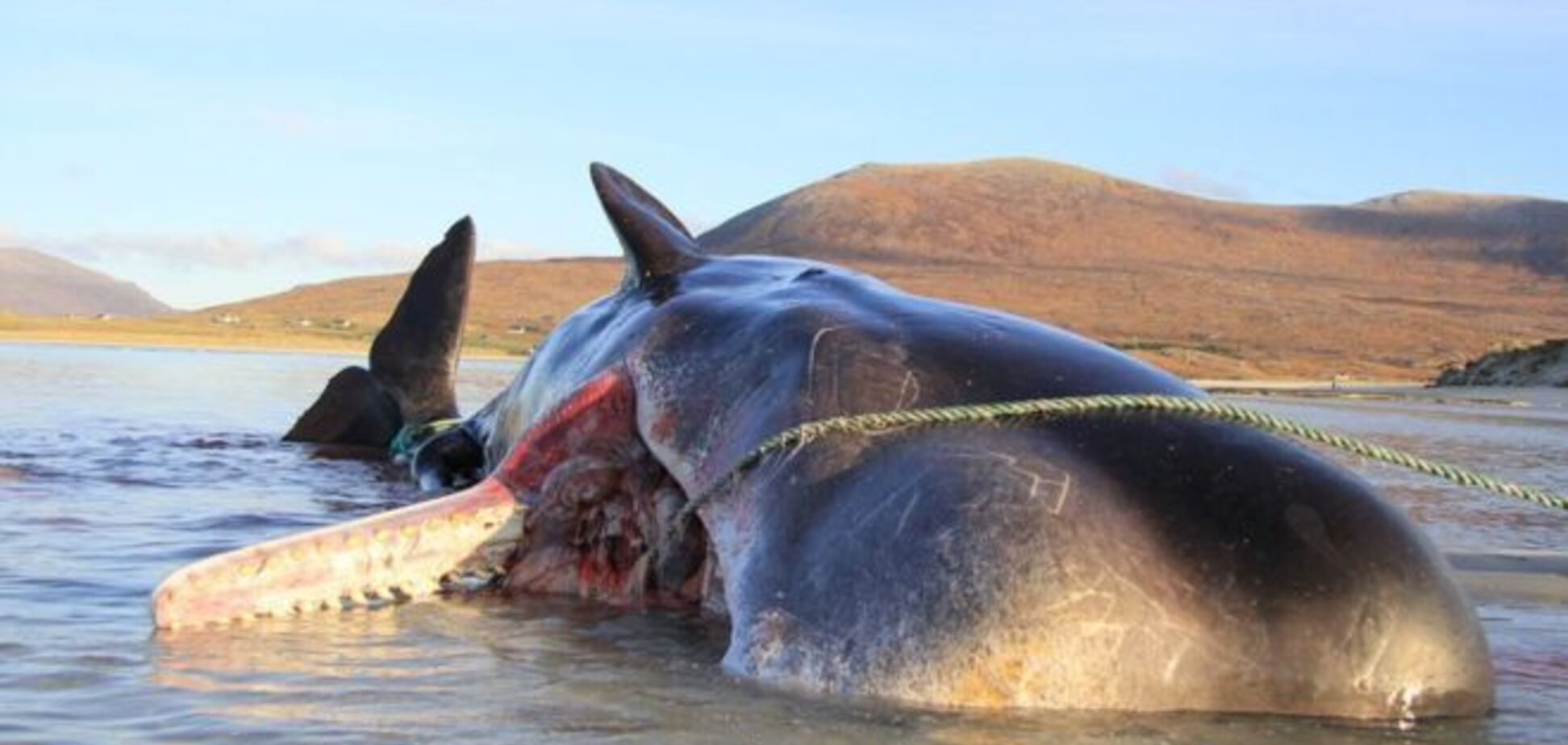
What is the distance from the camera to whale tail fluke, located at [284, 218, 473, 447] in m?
10.6

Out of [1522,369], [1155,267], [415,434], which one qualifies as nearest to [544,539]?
[415,434]

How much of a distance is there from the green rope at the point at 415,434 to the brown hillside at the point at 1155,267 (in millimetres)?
45275

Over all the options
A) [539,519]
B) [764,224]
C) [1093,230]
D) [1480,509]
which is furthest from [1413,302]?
[539,519]

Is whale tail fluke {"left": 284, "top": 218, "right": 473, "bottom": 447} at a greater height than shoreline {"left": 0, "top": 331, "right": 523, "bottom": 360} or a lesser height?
greater

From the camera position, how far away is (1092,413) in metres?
4.30

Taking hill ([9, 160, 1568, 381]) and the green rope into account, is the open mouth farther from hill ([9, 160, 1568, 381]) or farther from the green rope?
hill ([9, 160, 1568, 381])

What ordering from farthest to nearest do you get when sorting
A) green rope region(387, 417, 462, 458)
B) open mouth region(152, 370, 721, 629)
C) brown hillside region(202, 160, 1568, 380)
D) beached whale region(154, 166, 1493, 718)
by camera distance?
brown hillside region(202, 160, 1568, 380) → green rope region(387, 417, 462, 458) → open mouth region(152, 370, 721, 629) → beached whale region(154, 166, 1493, 718)

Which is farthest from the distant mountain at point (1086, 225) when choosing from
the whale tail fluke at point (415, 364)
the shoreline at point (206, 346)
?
the whale tail fluke at point (415, 364)

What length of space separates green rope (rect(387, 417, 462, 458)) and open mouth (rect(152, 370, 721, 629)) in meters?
4.85

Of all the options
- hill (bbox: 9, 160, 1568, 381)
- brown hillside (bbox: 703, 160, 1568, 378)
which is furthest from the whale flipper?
brown hillside (bbox: 703, 160, 1568, 378)

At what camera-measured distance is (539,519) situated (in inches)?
218

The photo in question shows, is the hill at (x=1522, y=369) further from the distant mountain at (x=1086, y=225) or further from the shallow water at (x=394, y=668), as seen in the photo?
the distant mountain at (x=1086, y=225)

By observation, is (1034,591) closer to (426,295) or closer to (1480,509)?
(1480,509)

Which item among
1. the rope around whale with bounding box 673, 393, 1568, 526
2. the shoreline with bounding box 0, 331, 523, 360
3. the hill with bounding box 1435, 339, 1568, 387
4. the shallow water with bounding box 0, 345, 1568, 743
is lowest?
the hill with bounding box 1435, 339, 1568, 387
